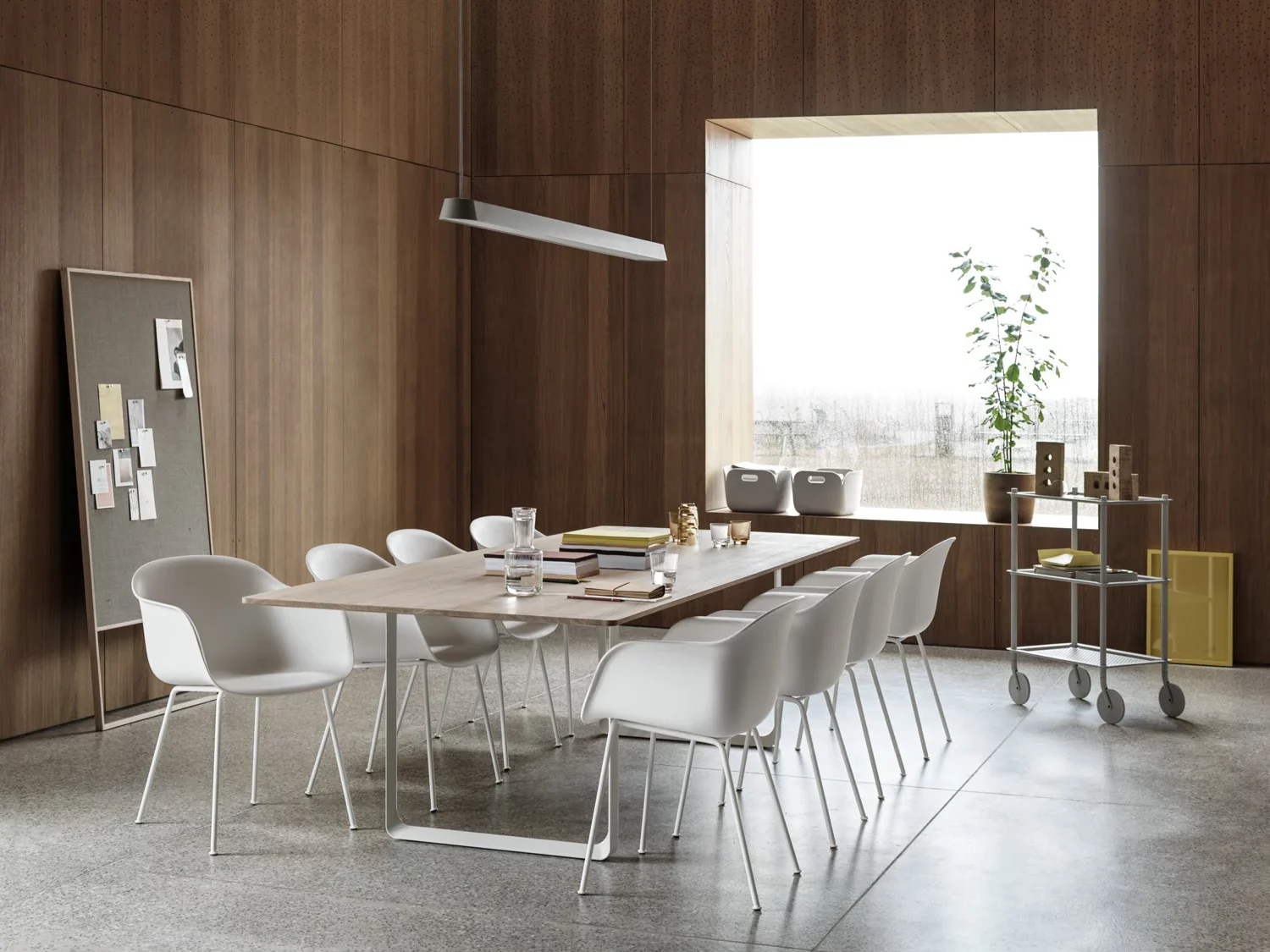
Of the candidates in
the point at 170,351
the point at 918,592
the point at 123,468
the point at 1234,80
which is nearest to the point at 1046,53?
the point at 1234,80

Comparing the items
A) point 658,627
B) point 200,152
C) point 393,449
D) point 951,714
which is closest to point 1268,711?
point 951,714

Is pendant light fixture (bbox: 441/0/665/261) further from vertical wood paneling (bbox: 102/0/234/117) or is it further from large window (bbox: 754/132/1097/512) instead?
large window (bbox: 754/132/1097/512)

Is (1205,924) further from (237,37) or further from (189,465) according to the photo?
(237,37)

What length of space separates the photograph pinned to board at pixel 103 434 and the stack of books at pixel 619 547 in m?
2.04

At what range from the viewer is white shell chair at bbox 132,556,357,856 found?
178 inches

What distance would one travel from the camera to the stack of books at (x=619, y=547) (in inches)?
203

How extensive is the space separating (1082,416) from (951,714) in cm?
265

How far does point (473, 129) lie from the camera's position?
8688mm

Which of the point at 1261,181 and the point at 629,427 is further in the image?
the point at 629,427

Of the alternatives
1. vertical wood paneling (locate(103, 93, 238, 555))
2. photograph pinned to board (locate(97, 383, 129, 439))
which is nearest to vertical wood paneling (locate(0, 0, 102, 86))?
vertical wood paneling (locate(103, 93, 238, 555))

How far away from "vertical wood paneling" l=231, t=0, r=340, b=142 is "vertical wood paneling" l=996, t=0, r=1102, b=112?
11.4 feet

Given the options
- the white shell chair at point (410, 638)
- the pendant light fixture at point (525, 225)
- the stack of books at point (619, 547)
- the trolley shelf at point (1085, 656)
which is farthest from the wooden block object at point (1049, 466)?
the white shell chair at point (410, 638)

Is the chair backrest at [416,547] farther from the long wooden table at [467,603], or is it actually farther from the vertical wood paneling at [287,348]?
the vertical wood paneling at [287,348]

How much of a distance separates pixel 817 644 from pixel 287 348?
12.5 feet
